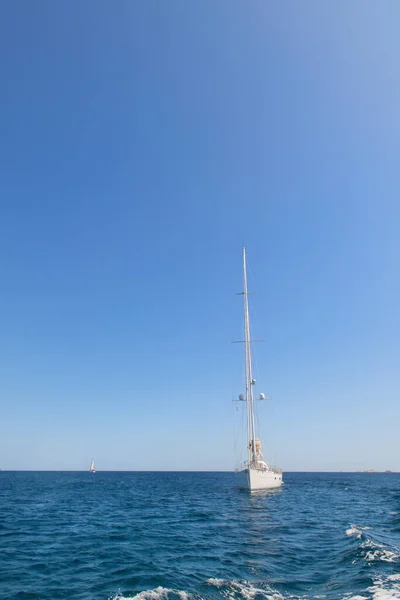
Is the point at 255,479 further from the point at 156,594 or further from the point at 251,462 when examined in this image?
the point at 156,594

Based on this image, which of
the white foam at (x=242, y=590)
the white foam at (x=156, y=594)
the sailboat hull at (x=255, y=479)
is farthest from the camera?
the sailboat hull at (x=255, y=479)

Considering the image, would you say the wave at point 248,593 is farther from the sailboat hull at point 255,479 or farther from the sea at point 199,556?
the sailboat hull at point 255,479

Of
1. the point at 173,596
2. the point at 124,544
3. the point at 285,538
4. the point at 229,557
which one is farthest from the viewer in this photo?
the point at 285,538

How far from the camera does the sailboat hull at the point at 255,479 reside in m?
47.8

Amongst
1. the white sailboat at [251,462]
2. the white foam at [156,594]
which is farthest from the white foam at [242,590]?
the white sailboat at [251,462]

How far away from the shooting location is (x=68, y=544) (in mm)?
21531

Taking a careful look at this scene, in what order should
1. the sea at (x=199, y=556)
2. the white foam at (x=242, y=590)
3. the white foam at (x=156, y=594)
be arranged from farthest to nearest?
1. the sea at (x=199, y=556)
2. the white foam at (x=242, y=590)
3. the white foam at (x=156, y=594)

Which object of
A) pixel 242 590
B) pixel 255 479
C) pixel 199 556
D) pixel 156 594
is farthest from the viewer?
pixel 255 479

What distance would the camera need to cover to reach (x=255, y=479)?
4825cm

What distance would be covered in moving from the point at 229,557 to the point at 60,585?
26.9 feet

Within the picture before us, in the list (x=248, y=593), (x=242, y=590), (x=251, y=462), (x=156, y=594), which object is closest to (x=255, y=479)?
(x=251, y=462)

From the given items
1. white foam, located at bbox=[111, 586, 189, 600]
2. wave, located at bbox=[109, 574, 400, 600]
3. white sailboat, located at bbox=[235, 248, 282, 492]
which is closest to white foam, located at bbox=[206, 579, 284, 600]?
wave, located at bbox=[109, 574, 400, 600]

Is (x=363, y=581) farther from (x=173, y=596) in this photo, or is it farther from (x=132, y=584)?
(x=132, y=584)

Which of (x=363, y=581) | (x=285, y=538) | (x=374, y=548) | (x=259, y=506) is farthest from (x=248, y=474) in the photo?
(x=363, y=581)
